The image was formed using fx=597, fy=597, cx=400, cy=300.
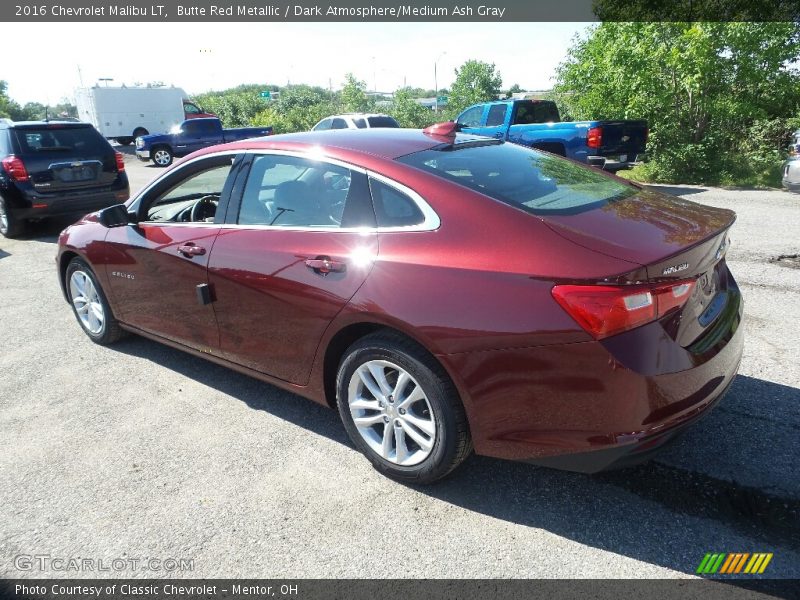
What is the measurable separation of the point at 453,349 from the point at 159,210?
3.00 meters

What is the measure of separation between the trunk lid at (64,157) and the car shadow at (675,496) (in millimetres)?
7641

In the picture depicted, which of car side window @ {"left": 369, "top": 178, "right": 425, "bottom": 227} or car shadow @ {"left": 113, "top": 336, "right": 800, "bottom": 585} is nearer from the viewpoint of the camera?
car shadow @ {"left": 113, "top": 336, "right": 800, "bottom": 585}

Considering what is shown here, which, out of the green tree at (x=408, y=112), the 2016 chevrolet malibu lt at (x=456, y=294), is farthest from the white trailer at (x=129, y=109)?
the 2016 chevrolet malibu lt at (x=456, y=294)

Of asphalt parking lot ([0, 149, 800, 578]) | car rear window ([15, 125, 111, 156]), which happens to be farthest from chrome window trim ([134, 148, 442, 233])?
car rear window ([15, 125, 111, 156])

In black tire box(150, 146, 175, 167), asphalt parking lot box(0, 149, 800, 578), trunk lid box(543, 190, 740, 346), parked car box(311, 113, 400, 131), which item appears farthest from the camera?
black tire box(150, 146, 175, 167)

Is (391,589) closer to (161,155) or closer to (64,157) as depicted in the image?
(64,157)

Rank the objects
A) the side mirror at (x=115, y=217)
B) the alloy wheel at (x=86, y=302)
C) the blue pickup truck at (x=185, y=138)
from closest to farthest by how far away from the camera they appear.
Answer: the side mirror at (x=115, y=217) < the alloy wheel at (x=86, y=302) < the blue pickup truck at (x=185, y=138)

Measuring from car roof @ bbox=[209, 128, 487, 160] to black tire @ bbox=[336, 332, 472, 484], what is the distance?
3.25ft

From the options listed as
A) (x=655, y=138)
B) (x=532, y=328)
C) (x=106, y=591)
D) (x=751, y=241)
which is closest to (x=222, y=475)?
(x=106, y=591)

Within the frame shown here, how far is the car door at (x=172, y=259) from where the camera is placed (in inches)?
142

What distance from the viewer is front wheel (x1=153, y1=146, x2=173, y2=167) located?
2175 cm

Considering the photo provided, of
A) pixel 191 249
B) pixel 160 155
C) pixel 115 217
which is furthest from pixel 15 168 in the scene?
pixel 160 155

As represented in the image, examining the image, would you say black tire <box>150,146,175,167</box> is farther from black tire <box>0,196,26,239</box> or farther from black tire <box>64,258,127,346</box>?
black tire <box>64,258,127,346</box>

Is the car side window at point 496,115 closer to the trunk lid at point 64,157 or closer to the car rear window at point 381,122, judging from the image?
the car rear window at point 381,122
